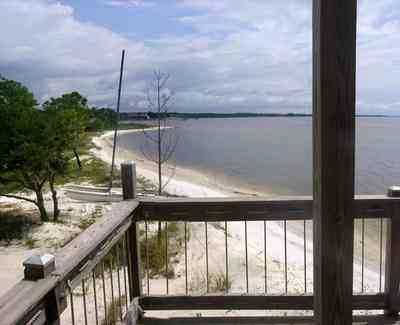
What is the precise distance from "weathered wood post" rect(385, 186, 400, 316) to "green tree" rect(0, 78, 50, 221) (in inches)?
292

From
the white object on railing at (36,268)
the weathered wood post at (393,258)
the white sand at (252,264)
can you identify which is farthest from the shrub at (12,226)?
the weathered wood post at (393,258)

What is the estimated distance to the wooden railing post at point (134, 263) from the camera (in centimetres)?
233

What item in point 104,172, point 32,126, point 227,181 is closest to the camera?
point 32,126

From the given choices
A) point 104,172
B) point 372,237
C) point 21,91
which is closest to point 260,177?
point 104,172

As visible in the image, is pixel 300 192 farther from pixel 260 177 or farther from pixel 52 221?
pixel 52 221

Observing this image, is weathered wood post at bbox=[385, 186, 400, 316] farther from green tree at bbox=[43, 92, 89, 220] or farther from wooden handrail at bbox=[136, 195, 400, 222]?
green tree at bbox=[43, 92, 89, 220]

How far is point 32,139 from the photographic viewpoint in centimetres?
793

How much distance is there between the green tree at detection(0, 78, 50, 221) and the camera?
7.77 m

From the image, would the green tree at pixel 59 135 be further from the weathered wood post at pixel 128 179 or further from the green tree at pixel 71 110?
the weathered wood post at pixel 128 179

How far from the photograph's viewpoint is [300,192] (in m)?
15.7

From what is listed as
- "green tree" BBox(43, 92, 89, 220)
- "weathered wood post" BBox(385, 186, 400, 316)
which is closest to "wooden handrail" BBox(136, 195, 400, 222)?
"weathered wood post" BBox(385, 186, 400, 316)

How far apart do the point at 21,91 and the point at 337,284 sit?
905 cm

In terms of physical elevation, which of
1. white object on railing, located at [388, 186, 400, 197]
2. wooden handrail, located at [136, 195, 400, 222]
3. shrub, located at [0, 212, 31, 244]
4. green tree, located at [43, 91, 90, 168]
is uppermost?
green tree, located at [43, 91, 90, 168]

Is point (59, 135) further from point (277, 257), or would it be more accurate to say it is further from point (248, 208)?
point (248, 208)
